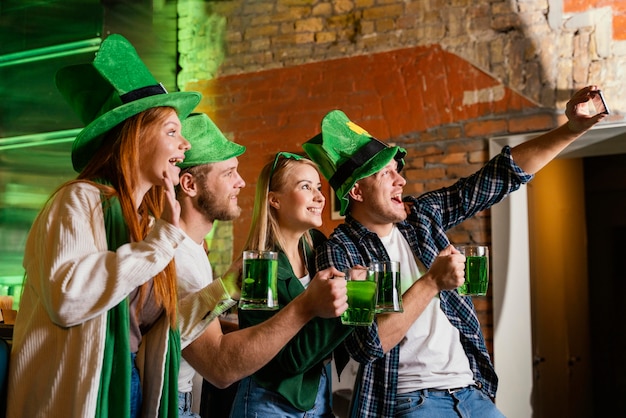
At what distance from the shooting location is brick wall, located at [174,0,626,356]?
3.81 m

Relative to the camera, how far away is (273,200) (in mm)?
2414

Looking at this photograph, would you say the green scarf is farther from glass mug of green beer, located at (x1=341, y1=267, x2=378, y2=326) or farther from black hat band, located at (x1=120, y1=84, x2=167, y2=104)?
glass mug of green beer, located at (x1=341, y1=267, x2=378, y2=326)

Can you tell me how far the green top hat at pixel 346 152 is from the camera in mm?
2467

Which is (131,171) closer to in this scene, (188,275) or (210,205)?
(188,275)

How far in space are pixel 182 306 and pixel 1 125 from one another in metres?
2.75

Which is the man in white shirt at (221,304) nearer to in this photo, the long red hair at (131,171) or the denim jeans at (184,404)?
the denim jeans at (184,404)

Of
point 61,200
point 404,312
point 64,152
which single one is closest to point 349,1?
point 64,152

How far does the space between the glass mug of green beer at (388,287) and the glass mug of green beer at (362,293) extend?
0.04 m

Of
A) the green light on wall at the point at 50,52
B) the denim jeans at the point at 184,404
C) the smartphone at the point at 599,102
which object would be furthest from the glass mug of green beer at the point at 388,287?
the green light on wall at the point at 50,52

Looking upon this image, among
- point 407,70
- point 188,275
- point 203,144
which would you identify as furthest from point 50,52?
point 188,275

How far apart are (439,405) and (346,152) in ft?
2.90

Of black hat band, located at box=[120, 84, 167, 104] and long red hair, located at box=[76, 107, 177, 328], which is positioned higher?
black hat band, located at box=[120, 84, 167, 104]

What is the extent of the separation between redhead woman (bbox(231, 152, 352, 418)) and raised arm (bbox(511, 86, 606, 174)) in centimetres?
75

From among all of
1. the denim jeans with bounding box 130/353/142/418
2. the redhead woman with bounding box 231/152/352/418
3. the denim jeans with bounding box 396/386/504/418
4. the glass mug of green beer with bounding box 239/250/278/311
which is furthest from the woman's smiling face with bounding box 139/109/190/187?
the denim jeans with bounding box 396/386/504/418
